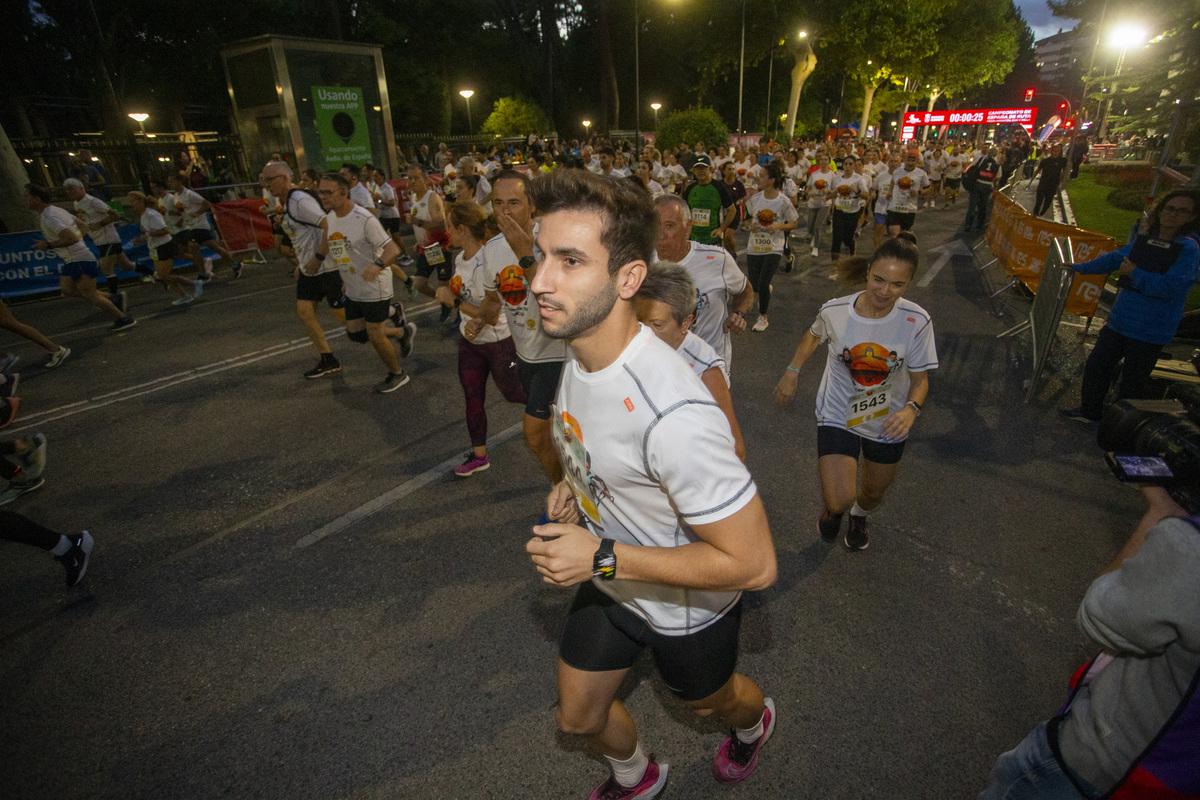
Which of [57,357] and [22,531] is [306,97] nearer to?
[57,357]

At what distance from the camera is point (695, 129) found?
26938 millimetres

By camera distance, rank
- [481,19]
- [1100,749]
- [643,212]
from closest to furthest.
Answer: [1100,749], [643,212], [481,19]

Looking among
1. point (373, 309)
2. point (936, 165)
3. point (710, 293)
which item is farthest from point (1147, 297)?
point (936, 165)

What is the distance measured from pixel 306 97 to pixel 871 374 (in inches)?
765

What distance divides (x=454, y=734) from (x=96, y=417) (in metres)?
5.99

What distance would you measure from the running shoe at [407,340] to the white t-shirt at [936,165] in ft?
63.1

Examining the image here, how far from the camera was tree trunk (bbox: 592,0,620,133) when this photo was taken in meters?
38.8

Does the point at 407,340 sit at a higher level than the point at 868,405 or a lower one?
lower

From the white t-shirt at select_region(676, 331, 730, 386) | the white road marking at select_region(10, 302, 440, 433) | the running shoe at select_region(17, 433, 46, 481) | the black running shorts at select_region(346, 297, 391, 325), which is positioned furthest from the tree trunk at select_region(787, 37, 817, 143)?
the running shoe at select_region(17, 433, 46, 481)

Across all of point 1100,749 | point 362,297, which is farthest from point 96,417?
point 1100,749

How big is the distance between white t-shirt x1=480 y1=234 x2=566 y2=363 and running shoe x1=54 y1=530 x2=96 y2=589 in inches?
123

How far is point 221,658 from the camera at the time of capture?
10.5ft

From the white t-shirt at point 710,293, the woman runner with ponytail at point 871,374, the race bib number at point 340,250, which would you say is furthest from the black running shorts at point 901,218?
the race bib number at point 340,250

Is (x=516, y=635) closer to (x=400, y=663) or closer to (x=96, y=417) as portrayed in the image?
(x=400, y=663)
